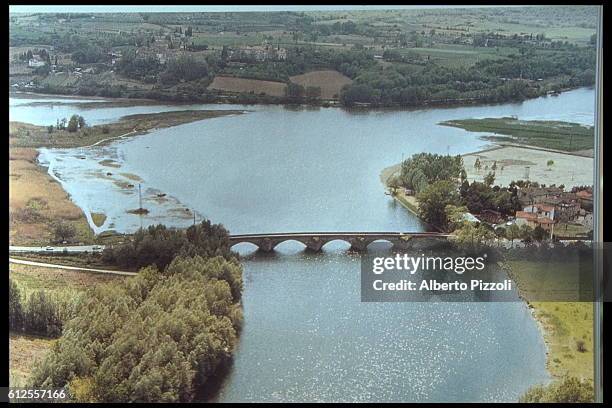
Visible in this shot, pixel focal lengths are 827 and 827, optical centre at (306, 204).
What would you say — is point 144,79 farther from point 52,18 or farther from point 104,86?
point 52,18

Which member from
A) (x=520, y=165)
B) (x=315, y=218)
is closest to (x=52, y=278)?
(x=315, y=218)

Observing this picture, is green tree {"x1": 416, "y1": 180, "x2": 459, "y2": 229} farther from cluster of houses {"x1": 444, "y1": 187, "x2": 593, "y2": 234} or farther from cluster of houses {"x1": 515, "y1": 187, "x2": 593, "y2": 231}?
cluster of houses {"x1": 515, "y1": 187, "x2": 593, "y2": 231}

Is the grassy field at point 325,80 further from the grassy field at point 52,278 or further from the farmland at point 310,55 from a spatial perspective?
the grassy field at point 52,278

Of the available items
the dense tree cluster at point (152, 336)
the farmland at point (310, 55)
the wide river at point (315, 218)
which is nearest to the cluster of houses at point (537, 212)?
the wide river at point (315, 218)

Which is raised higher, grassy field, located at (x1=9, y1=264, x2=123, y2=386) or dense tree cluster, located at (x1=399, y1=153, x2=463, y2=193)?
dense tree cluster, located at (x1=399, y1=153, x2=463, y2=193)

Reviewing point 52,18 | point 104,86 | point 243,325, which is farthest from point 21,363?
point 52,18

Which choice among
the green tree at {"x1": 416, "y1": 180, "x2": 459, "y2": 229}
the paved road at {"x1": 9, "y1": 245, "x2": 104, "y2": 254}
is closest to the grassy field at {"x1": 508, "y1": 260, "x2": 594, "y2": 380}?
the green tree at {"x1": 416, "y1": 180, "x2": 459, "y2": 229}

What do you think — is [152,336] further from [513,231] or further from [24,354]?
[513,231]
